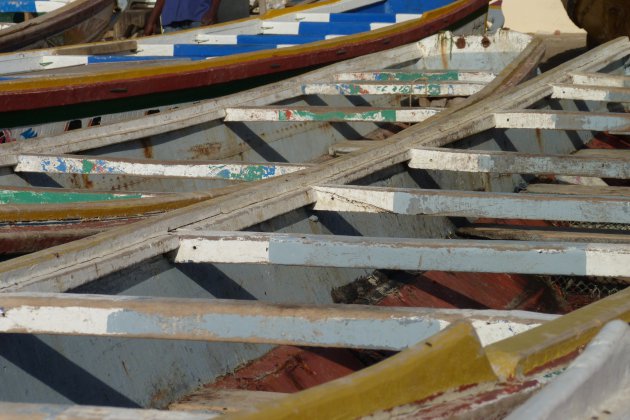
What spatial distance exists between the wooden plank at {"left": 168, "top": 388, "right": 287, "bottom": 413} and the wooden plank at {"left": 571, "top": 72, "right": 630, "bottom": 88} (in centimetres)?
433

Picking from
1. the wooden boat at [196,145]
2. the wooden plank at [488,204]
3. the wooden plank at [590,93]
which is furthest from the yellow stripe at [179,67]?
the wooden plank at [488,204]

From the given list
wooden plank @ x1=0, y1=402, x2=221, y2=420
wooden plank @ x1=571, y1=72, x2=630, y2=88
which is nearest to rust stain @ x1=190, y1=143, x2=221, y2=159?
wooden plank @ x1=571, y1=72, x2=630, y2=88

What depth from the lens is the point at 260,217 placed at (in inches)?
161

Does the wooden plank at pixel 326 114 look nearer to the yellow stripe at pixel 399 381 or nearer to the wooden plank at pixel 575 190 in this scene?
the wooden plank at pixel 575 190

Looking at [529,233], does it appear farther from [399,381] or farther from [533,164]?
[399,381]

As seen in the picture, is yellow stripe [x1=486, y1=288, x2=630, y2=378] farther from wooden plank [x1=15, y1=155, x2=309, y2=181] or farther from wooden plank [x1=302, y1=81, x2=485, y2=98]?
wooden plank [x1=302, y1=81, x2=485, y2=98]

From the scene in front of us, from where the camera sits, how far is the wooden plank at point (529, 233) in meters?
5.10

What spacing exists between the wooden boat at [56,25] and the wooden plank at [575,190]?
19.7ft

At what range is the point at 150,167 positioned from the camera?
5.07 meters

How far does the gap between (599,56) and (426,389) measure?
6.52 meters

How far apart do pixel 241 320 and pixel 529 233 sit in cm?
286

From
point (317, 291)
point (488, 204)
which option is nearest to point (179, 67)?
point (317, 291)

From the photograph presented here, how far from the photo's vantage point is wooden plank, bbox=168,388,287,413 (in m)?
3.36

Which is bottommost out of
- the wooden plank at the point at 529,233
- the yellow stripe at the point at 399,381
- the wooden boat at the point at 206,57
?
the wooden plank at the point at 529,233
